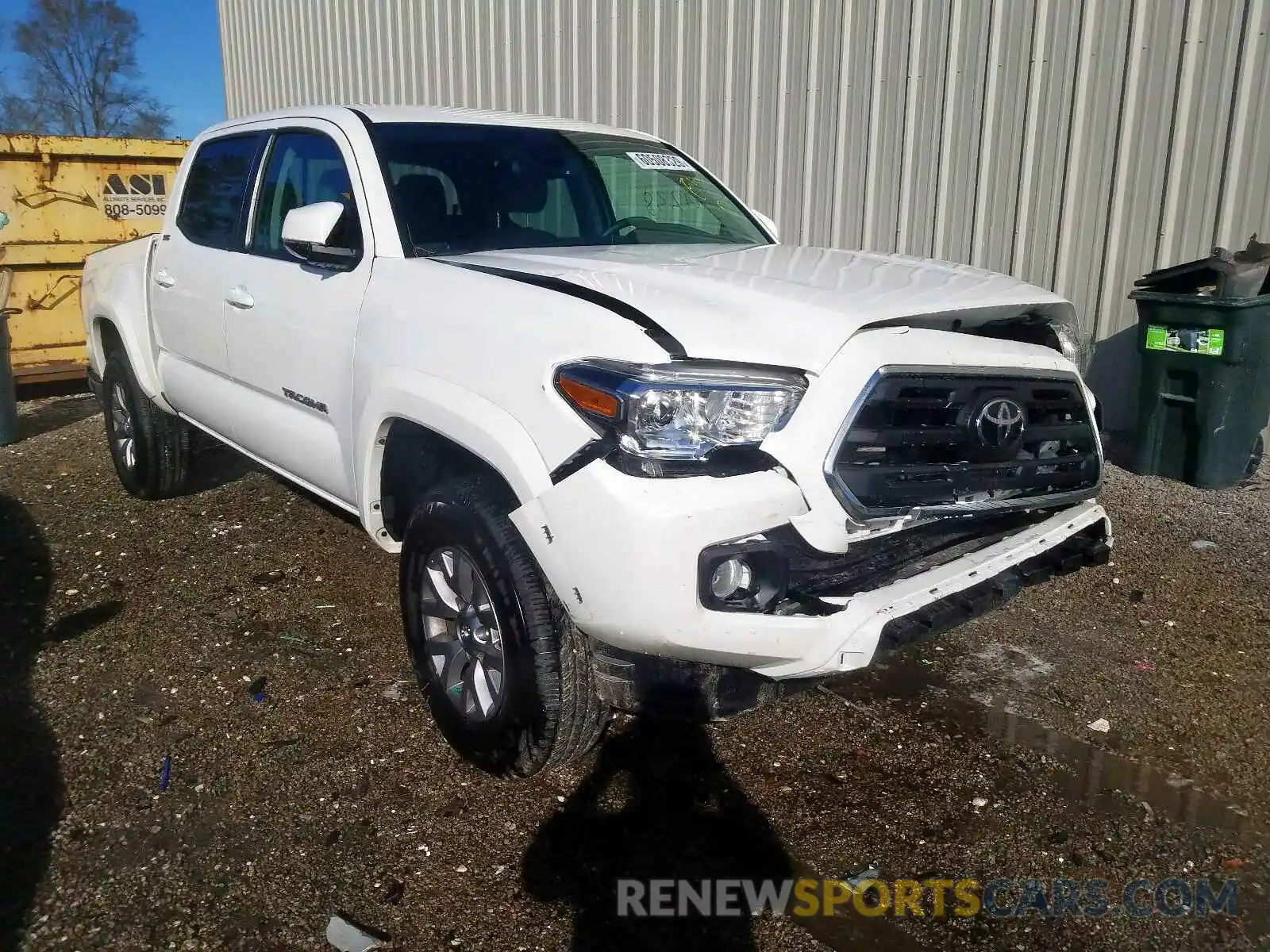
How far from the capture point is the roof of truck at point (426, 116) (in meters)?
3.70

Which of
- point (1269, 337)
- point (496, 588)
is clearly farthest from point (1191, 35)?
point (496, 588)

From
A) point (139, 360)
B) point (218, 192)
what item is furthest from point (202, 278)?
point (139, 360)

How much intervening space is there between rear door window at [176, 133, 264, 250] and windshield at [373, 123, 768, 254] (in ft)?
3.40

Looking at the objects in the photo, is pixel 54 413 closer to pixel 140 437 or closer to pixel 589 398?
pixel 140 437

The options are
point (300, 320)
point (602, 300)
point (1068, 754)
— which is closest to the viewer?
point (602, 300)

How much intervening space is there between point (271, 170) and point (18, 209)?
5.66 meters

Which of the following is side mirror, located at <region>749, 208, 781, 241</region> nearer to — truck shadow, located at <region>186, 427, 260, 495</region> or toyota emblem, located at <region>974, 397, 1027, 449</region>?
toyota emblem, located at <region>974, 397, 1027, 449</region>

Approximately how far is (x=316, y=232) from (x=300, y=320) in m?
0.47

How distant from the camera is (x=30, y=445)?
7.08 metres

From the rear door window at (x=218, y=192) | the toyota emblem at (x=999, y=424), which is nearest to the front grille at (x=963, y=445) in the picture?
the toyota emblem at (x=999, y=424)

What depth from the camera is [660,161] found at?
168 inches

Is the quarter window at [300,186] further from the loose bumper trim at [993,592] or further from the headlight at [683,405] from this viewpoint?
the loose bumper trim at [993,592]

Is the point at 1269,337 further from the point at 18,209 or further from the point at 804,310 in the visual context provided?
the point at 18,209
